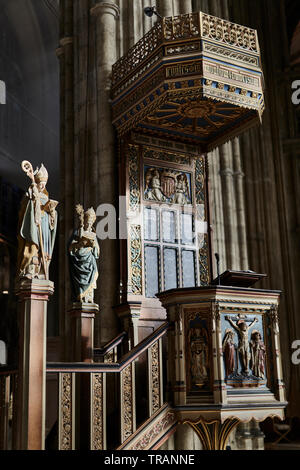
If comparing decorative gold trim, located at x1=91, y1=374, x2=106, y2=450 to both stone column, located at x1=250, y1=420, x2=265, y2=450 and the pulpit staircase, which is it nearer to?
the pulpit staircase

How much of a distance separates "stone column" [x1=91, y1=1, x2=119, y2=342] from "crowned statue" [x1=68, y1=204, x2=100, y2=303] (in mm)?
1699

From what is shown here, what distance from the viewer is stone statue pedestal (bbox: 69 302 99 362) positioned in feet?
24.1

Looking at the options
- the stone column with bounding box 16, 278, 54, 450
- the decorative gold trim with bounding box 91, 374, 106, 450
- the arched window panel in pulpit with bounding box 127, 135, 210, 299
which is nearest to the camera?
the stone column with bounding box 16, 278, 54, 450

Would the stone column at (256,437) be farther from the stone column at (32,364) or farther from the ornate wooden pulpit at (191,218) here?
the stone column at (32,364)

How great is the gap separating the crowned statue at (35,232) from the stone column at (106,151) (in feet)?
9.97

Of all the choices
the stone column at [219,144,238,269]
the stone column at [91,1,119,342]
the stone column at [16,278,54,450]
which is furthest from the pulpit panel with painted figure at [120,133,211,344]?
the stone column at [16,278,54,450]

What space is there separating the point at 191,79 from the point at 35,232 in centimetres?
344

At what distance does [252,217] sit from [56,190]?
633 centimetres

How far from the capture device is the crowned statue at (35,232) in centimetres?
608

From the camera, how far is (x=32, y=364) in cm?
571

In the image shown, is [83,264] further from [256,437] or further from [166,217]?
[256,437]

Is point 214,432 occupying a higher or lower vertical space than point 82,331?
lower

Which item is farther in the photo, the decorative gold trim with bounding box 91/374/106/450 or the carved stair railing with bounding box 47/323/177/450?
the decorative gold trim with bounding box 91/374/106/450

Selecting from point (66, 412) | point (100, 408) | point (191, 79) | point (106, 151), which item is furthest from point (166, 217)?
point (66, 412)
